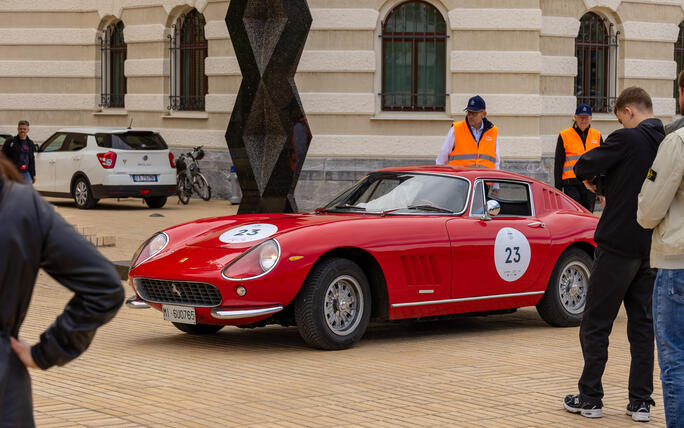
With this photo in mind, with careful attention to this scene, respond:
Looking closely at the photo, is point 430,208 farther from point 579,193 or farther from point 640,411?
point 579,193

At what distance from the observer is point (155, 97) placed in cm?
2673

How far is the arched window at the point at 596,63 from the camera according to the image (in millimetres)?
24000

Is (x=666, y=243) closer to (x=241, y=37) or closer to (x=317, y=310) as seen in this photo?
(x=317, y=310)

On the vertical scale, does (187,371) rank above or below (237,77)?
below

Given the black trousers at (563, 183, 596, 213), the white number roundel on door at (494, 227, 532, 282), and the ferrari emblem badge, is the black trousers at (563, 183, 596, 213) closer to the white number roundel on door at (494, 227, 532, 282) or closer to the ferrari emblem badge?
the white number roundel on door at (494, 227, 532, 282)

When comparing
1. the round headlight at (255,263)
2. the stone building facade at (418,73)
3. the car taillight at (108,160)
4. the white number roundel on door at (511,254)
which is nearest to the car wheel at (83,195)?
the car taillight at (108,160)

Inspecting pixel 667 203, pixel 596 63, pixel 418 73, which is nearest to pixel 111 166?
pixel 418 73

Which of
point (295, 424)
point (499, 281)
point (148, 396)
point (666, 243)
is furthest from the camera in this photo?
point (499, 281)

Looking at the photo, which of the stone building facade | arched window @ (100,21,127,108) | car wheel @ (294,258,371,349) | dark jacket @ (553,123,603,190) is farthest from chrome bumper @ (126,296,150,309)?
arched window @ (100,21,127,108)

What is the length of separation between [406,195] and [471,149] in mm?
2239

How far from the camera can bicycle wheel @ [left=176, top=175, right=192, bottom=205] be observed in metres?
24.8

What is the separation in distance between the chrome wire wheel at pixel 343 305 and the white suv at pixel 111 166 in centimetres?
1515

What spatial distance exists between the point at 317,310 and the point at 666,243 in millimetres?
3567

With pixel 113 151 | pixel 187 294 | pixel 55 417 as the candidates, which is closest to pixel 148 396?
pixel 55 417
